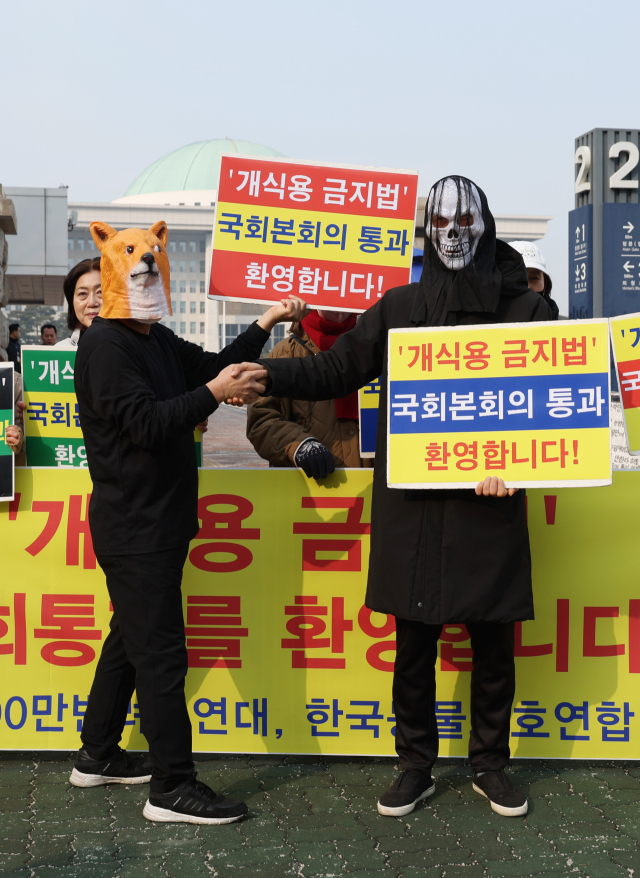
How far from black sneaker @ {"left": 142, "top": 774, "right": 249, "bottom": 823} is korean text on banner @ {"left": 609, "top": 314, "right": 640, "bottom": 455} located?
6.28 ft

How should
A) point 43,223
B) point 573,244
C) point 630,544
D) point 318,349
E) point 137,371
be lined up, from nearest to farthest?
point 137,371
point 630,544
point 318,349
point 573,244
point 43,223

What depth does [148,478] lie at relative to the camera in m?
2.91

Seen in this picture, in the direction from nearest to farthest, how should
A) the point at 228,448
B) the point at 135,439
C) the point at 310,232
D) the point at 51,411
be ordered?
the point at 135,439 → the point at 310,232 → the point at 51,411 → the point at 228,448

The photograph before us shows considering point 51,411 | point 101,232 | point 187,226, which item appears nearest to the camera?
point 101,232

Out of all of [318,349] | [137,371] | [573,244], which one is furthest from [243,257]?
[573,244]

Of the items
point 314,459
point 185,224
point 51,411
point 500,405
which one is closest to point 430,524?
point 500,405

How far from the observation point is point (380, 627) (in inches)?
139

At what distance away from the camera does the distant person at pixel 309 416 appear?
3566mm

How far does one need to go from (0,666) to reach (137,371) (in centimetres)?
146

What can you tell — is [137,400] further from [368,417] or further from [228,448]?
[228,448]

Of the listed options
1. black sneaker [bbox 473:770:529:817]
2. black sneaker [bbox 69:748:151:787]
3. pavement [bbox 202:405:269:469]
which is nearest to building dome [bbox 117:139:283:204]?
pavement [bbox 202:405:269:469]

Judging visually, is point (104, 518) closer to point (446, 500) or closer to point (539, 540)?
point (446, 500)

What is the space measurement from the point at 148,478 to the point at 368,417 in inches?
39.3

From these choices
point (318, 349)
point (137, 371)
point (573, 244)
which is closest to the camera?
point (137, 371)
